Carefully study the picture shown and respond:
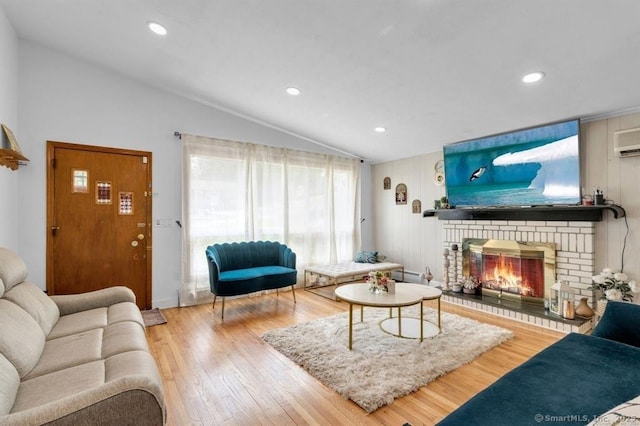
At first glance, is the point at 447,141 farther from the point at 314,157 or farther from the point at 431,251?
the point at 314,157

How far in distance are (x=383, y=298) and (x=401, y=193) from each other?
3117 millimetres

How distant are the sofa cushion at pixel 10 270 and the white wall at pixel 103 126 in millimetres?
1458

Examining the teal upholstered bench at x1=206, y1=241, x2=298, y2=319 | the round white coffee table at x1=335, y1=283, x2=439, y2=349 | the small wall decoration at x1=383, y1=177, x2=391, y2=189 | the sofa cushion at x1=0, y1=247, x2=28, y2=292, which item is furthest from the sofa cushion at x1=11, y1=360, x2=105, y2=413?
the small wall decoration at x1=383, y1=177, x2=391, y2=189

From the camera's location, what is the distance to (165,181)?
4.09 metres

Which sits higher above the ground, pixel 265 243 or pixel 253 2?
pixel 253 2

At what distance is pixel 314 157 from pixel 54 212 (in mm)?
3597

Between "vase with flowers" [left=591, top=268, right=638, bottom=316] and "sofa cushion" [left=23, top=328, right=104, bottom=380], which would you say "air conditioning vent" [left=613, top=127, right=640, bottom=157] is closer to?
"vase with flowers" [left=591, top=268, right=638, bottom=316]

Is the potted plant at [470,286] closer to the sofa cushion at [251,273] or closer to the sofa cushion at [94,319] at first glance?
the sofa cushion at [251,273]

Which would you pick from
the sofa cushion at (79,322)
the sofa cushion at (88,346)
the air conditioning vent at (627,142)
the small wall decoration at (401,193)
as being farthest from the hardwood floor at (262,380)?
the small wall decoration at (401,193)

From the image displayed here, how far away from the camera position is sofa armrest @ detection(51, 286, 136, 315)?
2467 millimetres

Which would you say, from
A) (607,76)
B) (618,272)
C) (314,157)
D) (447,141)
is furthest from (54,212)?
(618,272)

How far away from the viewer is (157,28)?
109 inches

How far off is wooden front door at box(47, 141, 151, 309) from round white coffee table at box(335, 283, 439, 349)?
106 inches

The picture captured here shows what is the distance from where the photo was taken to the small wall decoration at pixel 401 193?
5516 mm
